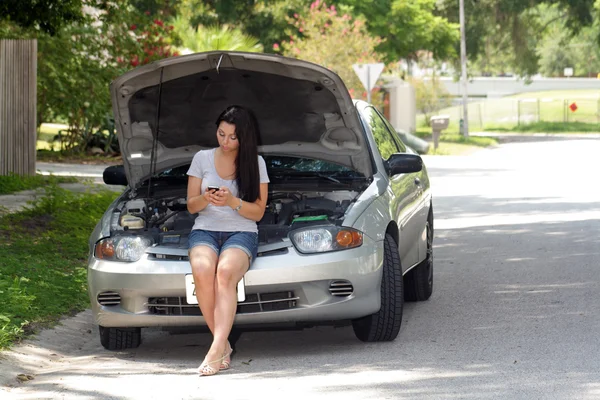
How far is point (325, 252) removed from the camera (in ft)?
25.0

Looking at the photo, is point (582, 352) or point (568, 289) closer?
point (582, 352)

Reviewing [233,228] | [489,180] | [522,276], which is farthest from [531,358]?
[489,180]

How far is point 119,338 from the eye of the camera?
8211 millimetres

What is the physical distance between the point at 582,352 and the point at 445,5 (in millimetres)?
51336

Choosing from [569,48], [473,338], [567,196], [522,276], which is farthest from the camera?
[569,48]

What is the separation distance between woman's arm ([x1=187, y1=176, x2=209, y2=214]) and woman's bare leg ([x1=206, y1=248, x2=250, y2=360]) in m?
0.47

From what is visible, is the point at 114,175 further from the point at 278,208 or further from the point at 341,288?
the point at 341,288

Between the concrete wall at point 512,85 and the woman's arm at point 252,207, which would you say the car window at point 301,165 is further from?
the concrete wall at point 512,85

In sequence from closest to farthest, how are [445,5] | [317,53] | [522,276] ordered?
[522,276] < [317,53] < [445,5]

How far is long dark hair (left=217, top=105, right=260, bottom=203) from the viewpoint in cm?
788

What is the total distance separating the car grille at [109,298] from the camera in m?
7.73

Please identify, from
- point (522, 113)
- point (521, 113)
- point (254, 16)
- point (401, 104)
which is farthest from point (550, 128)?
point (254, 16)

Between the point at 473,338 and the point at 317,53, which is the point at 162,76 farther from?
the point at 317,53

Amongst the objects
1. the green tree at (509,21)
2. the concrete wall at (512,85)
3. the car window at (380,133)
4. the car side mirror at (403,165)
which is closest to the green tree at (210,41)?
the green tree at (509,21)
